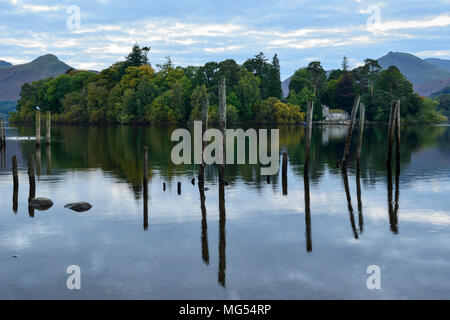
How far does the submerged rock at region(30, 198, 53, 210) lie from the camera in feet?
79.7

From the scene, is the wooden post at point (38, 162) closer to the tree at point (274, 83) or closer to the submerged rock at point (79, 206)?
the submerged rock at point (79, 206)

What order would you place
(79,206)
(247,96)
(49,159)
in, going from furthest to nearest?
(247,96) → (49,159) → (79,206)

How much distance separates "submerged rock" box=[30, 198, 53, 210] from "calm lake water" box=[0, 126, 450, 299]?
0.45 meters

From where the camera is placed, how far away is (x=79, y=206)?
2422 centimetres

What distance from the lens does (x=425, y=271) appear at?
15.2m

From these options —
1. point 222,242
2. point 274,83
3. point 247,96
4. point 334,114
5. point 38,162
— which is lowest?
point 222,242

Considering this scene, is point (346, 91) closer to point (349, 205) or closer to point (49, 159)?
point (49, 159)

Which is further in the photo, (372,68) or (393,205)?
(372,68)

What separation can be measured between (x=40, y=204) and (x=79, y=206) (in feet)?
6.64

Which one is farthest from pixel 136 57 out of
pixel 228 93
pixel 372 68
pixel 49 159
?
pixel 49 159
